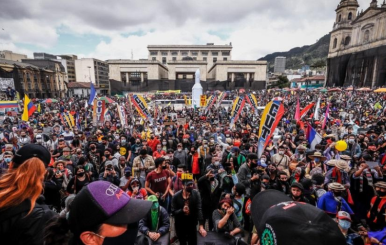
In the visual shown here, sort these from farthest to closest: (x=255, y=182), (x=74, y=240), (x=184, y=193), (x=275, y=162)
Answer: (x=275, y=162)
(x=255, y=182)
(x=184, y=193)
(x=74, y=240)

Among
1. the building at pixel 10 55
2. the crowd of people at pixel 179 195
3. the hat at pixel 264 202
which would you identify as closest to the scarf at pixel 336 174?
the crowd of people at pixel 179 195

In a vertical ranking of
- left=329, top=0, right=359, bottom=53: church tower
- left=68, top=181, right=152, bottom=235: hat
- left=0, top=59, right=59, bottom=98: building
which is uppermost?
left=329, top=0, right=359, bottom=53: church tower

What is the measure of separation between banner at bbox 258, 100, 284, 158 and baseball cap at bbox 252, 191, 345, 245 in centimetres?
520

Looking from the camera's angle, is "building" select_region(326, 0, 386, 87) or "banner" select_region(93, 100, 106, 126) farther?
"building" select_region(326, 0, 386, 87)

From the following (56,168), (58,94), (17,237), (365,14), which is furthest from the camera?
(58,94)

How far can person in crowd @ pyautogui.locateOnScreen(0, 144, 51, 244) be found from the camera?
121 cm

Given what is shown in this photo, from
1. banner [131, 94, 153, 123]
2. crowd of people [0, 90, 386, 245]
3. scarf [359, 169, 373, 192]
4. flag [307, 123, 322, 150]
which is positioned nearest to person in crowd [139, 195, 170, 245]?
crowd of people [0, 90, 386, 245]

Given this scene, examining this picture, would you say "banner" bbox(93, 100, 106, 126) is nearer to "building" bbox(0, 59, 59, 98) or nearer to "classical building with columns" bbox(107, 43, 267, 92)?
"classical building with columns" bbox(107, 43, 267, 92)

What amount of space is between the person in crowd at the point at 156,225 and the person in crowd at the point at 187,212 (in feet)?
1.19

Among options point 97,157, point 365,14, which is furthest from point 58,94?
point 365,14

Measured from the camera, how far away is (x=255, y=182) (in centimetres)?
418

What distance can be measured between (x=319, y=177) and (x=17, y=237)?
497cm

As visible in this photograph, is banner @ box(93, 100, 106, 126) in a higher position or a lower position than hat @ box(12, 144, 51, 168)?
lower

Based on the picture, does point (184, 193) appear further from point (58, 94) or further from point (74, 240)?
point (58, 94)
